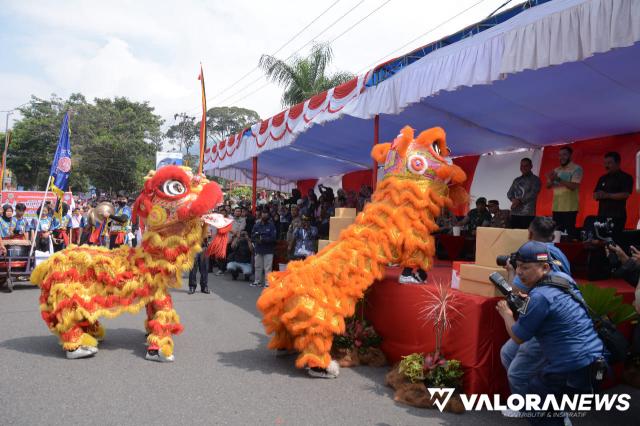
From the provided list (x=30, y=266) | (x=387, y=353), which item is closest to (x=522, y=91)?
(x=387, y=353)

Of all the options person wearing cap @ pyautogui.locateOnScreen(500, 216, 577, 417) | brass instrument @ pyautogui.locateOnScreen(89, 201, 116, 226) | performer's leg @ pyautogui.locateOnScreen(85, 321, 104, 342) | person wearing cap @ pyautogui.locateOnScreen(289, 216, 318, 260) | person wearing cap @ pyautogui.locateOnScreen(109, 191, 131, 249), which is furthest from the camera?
person wearing cap @ pyautogui.locateOnScreen(109, 191, 131, 249)

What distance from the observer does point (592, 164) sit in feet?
24.1

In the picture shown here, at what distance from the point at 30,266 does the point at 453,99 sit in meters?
7.55

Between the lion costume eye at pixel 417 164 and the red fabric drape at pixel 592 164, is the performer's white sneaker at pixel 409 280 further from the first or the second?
the red fabric drape at pixel 592 164

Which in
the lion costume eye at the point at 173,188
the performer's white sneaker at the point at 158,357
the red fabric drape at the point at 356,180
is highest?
the red fabric drape at the point at 356,180

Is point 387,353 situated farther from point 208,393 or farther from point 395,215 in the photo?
point 208,393

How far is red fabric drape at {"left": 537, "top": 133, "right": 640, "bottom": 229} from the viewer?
674cm

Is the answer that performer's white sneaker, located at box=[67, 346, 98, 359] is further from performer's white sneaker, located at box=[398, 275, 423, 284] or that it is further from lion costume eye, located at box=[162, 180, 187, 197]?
performer's white sneaker, located at box=[398, 275, 423, 284]

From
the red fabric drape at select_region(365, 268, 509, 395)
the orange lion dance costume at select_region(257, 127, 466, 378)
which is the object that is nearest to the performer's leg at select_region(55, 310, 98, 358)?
the orange lion dance costume at select_region(257, 127, 466, 378)

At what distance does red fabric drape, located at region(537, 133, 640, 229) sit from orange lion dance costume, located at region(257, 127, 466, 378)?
3.50 metres

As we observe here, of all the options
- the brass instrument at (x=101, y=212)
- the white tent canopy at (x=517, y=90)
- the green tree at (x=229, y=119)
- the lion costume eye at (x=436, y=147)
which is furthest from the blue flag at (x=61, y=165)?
the green tree at (x=229, y=119)

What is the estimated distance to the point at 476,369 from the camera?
373 centimetres

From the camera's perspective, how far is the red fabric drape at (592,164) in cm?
674

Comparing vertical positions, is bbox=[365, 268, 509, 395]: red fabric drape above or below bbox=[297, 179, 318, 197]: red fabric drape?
below
